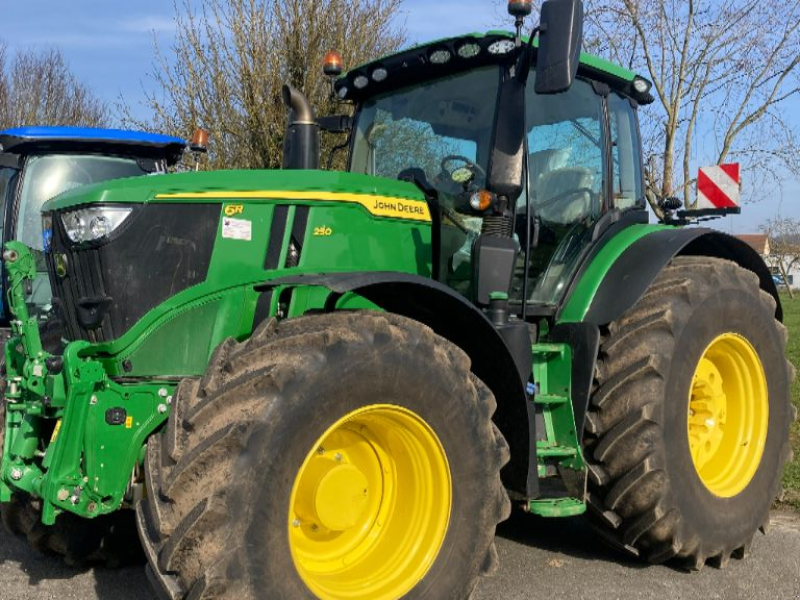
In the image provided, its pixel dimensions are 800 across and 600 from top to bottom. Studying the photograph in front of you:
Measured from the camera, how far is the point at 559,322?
4.32 m

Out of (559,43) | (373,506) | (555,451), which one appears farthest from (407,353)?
(559,43)

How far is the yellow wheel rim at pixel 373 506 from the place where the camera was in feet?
10.8

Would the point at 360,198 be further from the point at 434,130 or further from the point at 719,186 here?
the point at 719,186

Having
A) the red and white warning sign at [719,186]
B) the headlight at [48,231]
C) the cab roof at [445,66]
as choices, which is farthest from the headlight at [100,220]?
the red and white warning sign at [719,186]

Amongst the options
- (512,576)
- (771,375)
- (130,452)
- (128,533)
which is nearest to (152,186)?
(130,452)

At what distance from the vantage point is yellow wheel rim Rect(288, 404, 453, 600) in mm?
3281

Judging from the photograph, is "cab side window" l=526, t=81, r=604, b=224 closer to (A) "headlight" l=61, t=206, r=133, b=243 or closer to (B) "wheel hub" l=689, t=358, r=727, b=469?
(B) "wheel hub" l=689, t=358, r=727, b=469

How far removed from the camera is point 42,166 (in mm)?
8453

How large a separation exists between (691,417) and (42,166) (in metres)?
6.44

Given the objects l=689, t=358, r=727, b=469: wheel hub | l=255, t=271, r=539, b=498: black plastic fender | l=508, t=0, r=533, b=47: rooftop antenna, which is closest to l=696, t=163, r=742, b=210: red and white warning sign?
l=689, t=358, r=727, b=469: wheel hub

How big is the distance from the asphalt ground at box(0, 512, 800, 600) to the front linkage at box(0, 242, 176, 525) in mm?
850

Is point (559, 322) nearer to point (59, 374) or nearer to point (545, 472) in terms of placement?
Answer: point (545, 472)

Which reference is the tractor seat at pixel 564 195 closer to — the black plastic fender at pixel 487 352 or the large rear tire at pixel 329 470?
the black plastic fender at pixel 487 352

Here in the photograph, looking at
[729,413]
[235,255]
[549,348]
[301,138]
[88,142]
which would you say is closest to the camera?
[235,255]
